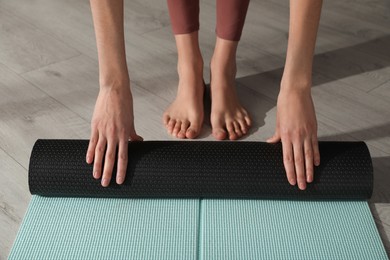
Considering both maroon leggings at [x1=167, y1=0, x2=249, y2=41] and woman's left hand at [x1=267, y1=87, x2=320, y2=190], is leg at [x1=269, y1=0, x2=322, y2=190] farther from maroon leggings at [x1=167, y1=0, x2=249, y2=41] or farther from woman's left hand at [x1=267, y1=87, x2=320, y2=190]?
maroon leggings at [x1=167, y1=0, x2=249, y2=41]

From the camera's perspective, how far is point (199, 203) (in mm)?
1515

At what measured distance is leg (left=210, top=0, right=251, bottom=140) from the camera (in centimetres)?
186

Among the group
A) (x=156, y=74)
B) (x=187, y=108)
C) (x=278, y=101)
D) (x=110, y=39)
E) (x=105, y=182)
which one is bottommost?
(x=156, y=74)

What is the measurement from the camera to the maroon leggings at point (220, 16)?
6.10ft

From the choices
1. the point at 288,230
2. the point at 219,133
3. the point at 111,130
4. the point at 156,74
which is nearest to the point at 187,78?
the point at 219,133

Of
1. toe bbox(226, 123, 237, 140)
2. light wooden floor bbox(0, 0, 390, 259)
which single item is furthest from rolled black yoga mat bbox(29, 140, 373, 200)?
toe bbox(226, 123, 237, 140)

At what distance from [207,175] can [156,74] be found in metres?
0.93

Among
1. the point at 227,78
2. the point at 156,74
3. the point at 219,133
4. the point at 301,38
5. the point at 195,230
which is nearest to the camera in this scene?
the point at 195,230

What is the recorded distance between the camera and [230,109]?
1.91 meters

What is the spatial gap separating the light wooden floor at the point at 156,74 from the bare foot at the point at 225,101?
0.06 m

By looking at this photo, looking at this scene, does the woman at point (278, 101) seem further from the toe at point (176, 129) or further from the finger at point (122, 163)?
the toe at point (176, 129)

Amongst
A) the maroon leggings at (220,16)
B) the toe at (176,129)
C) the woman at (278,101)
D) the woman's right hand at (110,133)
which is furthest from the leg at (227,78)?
the woman's right hand at (110,133)

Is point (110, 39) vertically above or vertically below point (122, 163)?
above

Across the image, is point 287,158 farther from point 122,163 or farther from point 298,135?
point 122,163
